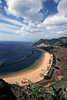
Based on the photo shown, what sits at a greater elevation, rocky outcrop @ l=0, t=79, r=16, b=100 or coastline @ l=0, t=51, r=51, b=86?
rocky outcrop @ l=0, t=79, r=16, b=100

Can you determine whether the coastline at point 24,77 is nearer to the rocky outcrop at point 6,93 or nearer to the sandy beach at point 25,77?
the sandy beach at point 25,77

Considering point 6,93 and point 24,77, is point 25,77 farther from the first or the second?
point 6,93

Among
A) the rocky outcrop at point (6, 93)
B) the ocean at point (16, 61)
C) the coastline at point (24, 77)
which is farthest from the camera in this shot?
the ocean at point (16, 61)

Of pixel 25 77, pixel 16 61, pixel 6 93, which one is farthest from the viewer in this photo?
pixel 16 61

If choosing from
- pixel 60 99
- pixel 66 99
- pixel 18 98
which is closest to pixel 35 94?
pixel 18 98

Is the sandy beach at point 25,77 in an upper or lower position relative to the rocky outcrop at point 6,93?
lower

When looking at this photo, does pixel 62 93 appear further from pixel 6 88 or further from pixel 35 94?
pixel 6 88

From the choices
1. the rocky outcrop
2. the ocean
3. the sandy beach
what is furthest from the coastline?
the rocky outcrop

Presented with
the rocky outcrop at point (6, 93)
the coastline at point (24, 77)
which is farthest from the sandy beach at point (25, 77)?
the rocky outcrop at point (6, 93)

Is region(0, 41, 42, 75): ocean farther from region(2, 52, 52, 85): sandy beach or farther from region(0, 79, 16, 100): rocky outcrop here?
region(0, 79, 16, 100): rocky outcrop

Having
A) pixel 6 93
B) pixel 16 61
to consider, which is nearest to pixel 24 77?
pixel 6 93

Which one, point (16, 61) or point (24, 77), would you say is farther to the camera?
point (16, 61)
